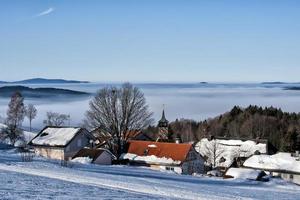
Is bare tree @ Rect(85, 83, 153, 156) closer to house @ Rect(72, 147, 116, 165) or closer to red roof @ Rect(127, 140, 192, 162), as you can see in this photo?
red roof @ Rect(127, 140, 192, 162)

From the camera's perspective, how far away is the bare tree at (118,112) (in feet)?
154

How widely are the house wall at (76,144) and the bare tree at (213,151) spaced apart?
44.7ft

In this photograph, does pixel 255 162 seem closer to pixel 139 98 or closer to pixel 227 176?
pixel 227 176

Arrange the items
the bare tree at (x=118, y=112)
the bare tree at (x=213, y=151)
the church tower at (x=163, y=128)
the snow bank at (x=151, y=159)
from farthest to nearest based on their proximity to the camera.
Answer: the church tower at (x=163, y=128) < the bare tree at (x=213, y=151) < the bare tree at (x=118, y=112) < the snow bank at (x=151, y=159)

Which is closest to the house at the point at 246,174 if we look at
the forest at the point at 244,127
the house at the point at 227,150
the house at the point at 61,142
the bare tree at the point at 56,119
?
the house at the point at 227,150

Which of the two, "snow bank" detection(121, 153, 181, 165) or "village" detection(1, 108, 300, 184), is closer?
"village" detection(1, 108, 300, 184)

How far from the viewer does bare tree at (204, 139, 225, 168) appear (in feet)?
180

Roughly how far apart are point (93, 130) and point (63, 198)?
116 feet

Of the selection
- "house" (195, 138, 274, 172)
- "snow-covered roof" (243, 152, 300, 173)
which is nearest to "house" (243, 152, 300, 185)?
"snow-covered roof" (243, 152, 300, 173)

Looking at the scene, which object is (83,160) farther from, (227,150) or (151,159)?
(227,150)

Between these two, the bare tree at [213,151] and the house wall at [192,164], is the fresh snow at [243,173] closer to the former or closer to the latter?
the house wall at [192,164]

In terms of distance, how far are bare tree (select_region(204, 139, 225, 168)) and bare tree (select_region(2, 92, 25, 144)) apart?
75.8ft

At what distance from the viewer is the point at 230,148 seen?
57.6m

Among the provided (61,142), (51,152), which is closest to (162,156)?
(61,142)
